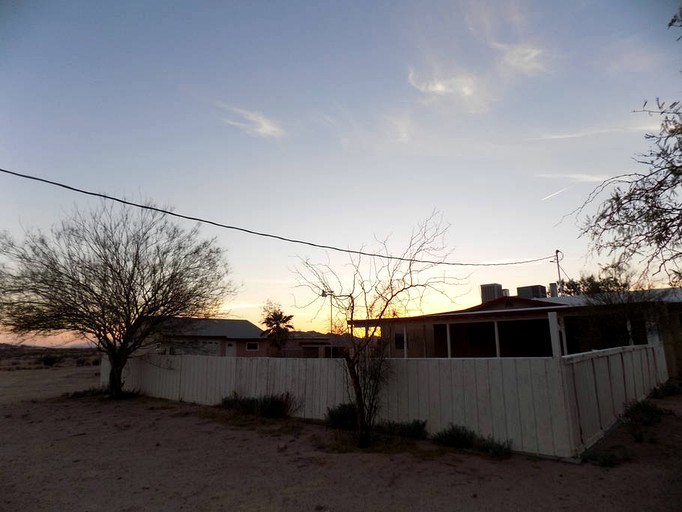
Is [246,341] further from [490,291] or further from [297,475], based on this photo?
[297,475]

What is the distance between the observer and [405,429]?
8.47 meters

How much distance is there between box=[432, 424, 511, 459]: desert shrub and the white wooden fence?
0.41ft

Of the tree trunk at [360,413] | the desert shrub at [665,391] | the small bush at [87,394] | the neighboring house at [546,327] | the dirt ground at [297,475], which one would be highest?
the neighboring house at [546,327]

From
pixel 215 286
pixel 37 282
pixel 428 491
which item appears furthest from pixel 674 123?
pixel 37 282

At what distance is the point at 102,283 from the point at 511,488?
575 inches

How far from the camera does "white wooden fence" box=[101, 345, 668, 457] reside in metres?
6.89

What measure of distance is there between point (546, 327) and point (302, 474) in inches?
658

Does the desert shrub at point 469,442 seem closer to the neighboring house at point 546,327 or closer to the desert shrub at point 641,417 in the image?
the desert shrub at point 641,417

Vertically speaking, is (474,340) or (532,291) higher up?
(532,291)

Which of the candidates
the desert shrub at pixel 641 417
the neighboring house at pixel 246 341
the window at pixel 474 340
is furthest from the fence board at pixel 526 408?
the neighboring house at pixel 246 341

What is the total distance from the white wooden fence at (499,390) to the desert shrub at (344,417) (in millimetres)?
451

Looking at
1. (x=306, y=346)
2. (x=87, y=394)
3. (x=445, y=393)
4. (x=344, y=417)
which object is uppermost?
(x=306, y=346)

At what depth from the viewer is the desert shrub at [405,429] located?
832 centimetres

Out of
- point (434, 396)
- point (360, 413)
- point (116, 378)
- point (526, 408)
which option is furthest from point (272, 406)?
point (116, 378)
